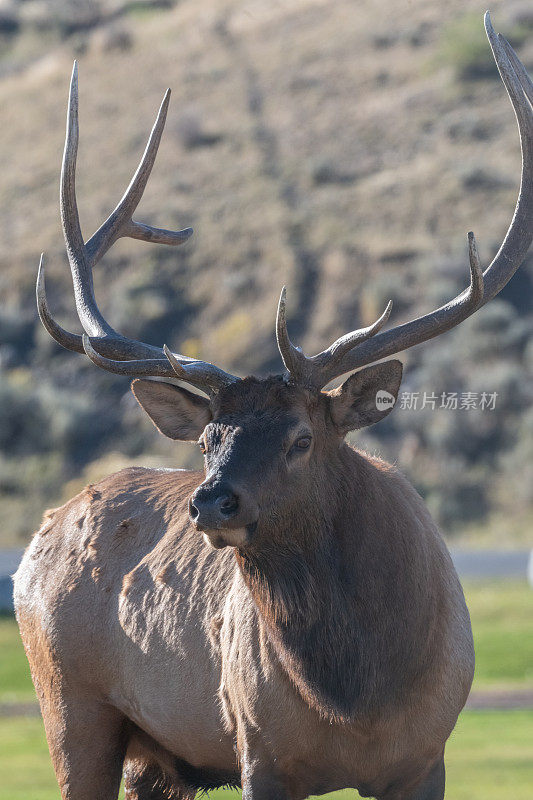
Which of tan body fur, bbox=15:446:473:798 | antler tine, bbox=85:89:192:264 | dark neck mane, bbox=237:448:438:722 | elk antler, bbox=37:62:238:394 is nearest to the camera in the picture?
dark neck mane, bbox=237:448:438:722

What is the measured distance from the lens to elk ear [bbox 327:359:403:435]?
5672 mm

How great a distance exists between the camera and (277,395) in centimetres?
544

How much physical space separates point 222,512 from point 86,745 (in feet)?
8.06

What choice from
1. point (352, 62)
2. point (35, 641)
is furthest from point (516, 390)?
point (35, 641)

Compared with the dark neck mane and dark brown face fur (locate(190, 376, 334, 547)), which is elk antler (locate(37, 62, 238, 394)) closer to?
dark brown face fur (locate(190, 376, 334, 547))

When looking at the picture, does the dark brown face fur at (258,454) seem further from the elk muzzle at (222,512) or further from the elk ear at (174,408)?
the elk ear at (174,408)

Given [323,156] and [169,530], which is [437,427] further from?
[169,530]

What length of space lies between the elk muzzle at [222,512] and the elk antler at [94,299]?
76cm

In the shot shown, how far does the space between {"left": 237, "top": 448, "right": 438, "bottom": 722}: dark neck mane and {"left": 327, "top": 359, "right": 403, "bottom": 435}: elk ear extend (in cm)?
34

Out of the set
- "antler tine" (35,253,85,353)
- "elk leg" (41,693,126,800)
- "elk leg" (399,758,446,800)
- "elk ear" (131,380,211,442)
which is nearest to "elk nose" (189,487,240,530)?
"elk ear" (131,380,211,442)

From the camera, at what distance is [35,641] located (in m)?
7.06

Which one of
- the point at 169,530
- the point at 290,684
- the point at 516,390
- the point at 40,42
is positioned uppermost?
the point at 40,42

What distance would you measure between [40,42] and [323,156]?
21.2 meters

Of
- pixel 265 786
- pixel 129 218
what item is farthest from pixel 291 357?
pixel 129 218
